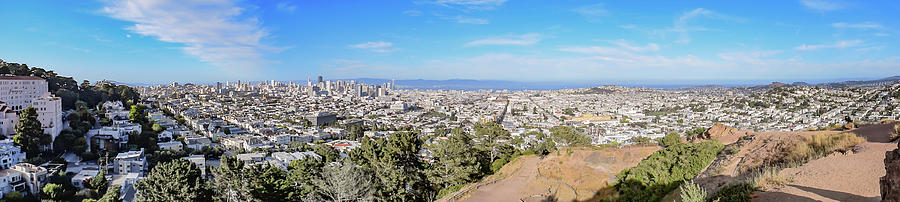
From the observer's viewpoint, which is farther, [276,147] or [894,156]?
[276,147]

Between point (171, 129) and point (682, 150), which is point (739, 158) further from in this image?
point (171, 129)

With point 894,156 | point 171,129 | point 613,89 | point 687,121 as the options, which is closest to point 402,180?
point 894,156

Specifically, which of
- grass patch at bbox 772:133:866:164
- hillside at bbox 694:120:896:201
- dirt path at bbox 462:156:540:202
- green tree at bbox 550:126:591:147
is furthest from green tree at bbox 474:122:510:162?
grass patch at bbox 772:133:866:164

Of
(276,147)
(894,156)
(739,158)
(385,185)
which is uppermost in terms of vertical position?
(894,156)

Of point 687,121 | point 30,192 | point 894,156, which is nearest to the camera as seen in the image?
point 894,156

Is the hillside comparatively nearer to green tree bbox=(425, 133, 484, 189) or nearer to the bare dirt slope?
the bare dirt slope

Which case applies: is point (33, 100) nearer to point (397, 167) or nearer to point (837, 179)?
point (397, 167)

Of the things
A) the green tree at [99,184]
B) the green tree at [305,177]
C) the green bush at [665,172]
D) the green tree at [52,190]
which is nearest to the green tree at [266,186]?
the green tree at [305,177]
